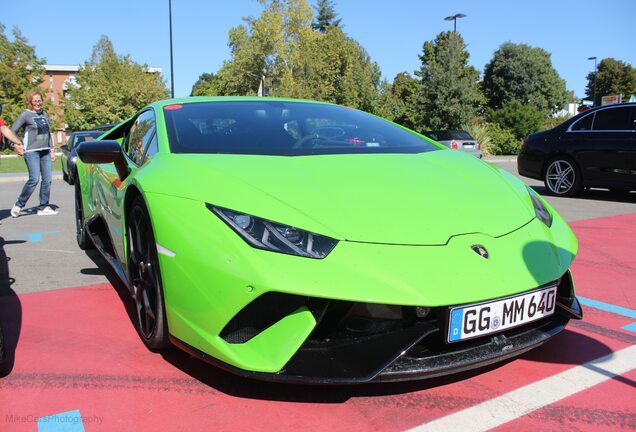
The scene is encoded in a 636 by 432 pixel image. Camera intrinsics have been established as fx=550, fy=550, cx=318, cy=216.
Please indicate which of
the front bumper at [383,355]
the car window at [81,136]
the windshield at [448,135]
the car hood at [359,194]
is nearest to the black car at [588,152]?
the car hood at [359,194]

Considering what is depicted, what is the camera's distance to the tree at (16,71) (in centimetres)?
3272

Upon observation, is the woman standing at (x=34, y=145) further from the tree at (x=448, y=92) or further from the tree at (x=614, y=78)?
the tree at (x=614, y=78)

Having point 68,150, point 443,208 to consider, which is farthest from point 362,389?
point 68,150

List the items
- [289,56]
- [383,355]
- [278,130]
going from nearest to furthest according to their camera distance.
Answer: [383,355], [278,130], [289,56]

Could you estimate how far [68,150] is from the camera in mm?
11820

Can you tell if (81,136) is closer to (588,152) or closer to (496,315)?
(588,152)

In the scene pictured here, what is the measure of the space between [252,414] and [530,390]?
3.92 feet

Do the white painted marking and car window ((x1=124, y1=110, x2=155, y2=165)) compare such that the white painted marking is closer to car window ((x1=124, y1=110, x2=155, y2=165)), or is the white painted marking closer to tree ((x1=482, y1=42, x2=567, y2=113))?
car window ((x1=124, y1=110, x2=155, y2=165))

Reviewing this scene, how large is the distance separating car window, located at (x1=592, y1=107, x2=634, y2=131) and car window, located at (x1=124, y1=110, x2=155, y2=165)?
23.5 feet

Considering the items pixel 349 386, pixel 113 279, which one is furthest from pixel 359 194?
pixel 113 279

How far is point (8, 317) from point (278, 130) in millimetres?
2057

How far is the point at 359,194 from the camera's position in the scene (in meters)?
2.41

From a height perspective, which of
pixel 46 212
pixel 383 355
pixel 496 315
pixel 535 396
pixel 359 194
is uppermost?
pixel 359 194

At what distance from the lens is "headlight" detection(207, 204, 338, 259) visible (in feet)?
6.77
